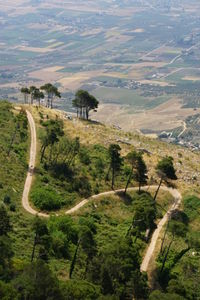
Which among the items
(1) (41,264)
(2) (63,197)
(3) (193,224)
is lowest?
(3) (193,224)

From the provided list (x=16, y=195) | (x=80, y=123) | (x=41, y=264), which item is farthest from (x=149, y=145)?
(x=41, y=264)

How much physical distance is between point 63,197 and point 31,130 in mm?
41001

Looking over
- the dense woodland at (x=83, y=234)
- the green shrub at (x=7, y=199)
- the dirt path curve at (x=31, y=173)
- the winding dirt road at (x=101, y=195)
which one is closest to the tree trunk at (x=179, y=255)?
the dense woodland at (x=83, y=234)

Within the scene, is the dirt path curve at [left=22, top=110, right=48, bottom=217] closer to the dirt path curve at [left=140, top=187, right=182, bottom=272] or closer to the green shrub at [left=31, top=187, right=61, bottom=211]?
the green shrub at [left=31, top=187, right=61, bottom=211]

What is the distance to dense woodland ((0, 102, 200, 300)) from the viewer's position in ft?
172

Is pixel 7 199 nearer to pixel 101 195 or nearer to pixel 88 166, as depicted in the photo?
pixel 101 195

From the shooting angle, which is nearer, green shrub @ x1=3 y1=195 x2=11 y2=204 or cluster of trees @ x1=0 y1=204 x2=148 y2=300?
cluster of trees @ x1=0 y1=204 x2=148 y2=300

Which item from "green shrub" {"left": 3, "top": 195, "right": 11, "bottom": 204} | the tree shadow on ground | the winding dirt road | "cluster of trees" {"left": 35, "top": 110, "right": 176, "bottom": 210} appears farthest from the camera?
"cluster of trees" {"left": 35, "top": 110, "right": 176, "bottom": 210}

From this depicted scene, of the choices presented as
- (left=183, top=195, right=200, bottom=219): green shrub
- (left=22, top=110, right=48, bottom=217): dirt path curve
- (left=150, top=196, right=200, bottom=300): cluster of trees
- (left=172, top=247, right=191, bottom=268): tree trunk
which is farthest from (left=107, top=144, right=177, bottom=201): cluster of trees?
(left=172, top=247, right=191, bottom=268): tree trunk

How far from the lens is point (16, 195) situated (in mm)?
85625

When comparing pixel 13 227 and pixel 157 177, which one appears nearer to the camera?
pixel 13 227

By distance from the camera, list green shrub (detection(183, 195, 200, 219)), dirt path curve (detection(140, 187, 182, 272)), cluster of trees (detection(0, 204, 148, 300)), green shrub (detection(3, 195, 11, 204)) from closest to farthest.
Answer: cluster of trees (detection(0, 204, 148, 300))
dirt path curve (detection(140, 187, 182, 272))
green shrub (detection(3, 195, 11, 204))
green shrub (detection(183, 195, 200, 219))

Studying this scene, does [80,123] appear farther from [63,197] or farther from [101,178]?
[63,197]

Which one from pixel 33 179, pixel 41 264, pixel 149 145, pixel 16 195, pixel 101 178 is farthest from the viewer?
pixel 149 145
